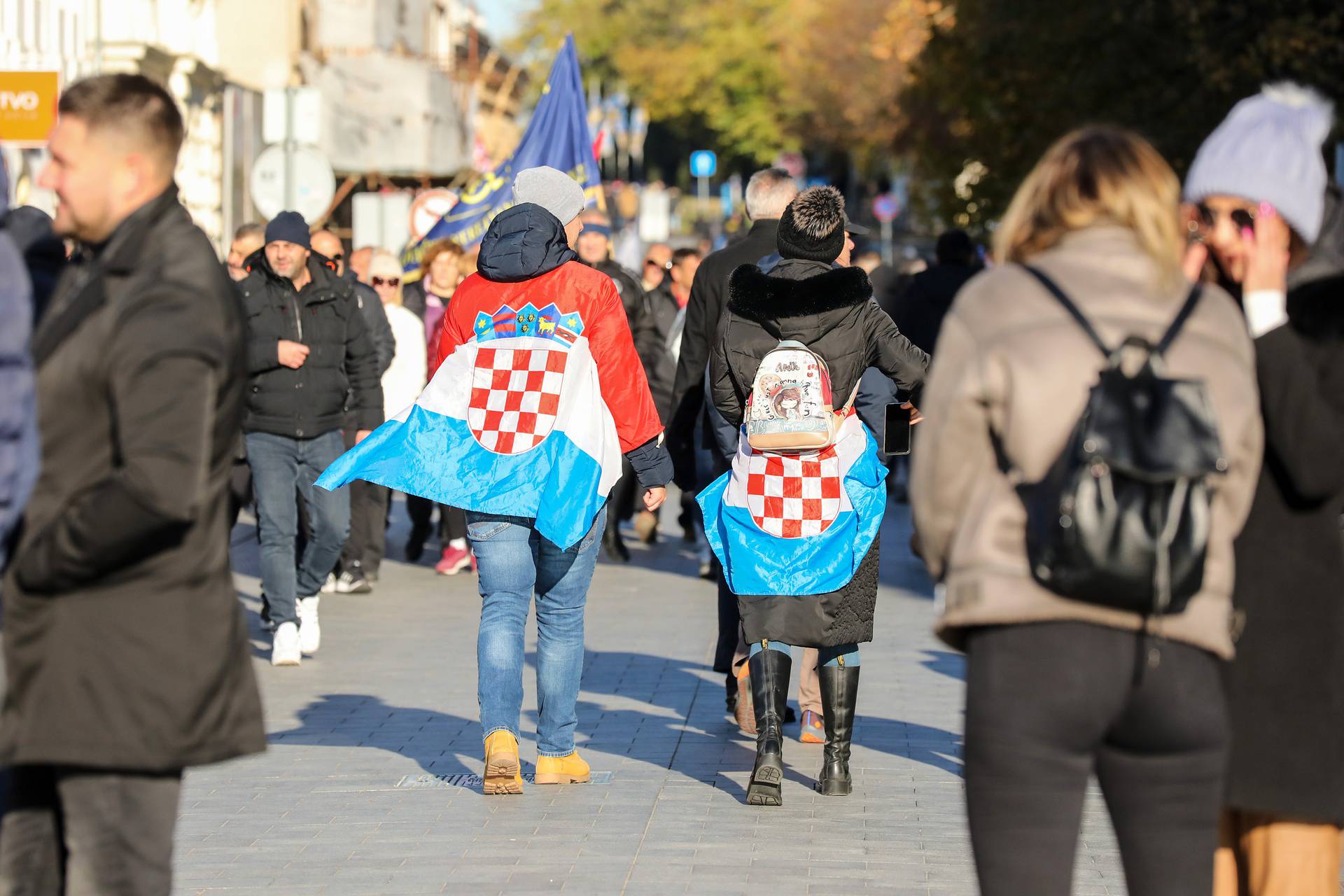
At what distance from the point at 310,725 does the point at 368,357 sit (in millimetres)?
2577

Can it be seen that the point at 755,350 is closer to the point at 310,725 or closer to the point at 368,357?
the point at 310,725

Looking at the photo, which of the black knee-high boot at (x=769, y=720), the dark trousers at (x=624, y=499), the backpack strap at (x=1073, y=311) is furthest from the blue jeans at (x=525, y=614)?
the dark trousers at (x=624, y=499)

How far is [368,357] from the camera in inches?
400

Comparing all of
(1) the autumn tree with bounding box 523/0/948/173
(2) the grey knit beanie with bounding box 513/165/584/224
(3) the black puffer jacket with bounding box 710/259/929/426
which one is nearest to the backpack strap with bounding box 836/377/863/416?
(3) the black puffer jacket with bounding box 710/259/929/426

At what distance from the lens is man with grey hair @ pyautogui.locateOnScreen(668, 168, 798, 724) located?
806 cm

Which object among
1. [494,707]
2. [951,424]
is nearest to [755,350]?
[494,707]

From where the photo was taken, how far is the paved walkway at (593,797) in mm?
5781

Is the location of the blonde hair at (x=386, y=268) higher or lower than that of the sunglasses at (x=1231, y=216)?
lower

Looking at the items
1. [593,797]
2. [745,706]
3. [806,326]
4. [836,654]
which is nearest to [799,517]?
[836,654]

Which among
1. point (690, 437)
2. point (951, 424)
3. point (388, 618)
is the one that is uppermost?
point (951, 424)

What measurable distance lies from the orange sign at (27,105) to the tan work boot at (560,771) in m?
6.98

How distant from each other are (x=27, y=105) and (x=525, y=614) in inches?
274

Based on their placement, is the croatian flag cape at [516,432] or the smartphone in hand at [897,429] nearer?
the croatian flag cape at [516,432]

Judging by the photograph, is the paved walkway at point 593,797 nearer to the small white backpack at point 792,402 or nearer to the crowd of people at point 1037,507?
the small white backpack at point 792,402
